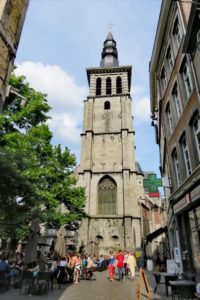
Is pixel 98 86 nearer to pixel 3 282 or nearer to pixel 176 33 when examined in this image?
pixel 176 33

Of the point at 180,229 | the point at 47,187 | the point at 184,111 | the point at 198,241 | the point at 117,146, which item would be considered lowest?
the point at 198,241

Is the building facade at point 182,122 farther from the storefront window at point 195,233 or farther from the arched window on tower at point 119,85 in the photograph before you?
the arched window on tower at point 119,85

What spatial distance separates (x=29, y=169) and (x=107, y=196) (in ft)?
54.9

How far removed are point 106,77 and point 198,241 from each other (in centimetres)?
3453

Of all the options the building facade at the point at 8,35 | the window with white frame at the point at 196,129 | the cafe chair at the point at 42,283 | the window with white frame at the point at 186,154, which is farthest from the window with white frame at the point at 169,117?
the cafe chair at the point at 42,283

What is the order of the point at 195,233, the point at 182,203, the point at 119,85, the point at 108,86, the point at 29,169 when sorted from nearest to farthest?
the point at 195,233
the point at 182,203
the point at 29,169
the point at 108,86
the point at 119,85

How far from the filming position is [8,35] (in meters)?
6.09

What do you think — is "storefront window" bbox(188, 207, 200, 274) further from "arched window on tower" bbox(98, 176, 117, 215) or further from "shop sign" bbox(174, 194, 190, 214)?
"arched window on tower" bbox(98, 176, 117, 215)

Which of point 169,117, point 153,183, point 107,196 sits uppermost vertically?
point 153,183

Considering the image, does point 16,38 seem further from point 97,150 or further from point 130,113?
point 130,113

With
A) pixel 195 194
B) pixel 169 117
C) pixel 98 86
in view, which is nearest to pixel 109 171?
pixel 98 86

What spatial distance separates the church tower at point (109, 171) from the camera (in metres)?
25.7

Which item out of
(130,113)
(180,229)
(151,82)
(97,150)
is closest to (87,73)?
(130,113)

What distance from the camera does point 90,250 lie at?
2117 centimetres
